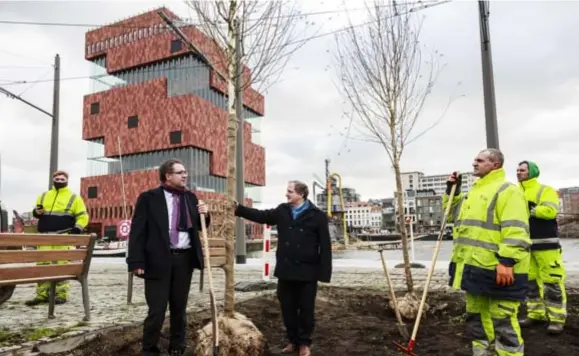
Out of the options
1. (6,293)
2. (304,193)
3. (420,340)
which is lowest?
(420,340)

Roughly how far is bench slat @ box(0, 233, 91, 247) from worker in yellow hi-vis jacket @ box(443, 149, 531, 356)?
4.15 m

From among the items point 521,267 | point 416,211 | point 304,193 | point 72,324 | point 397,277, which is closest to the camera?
point 521,267

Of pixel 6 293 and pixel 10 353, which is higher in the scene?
pixel 6 293

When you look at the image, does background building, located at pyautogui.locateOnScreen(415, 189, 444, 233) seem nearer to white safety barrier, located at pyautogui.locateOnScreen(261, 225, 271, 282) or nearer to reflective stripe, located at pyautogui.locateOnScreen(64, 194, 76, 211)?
white safety barrier, located at pyautogui.locateOnScreen(261, 225, 271, 282)

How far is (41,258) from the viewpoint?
5.35 meters

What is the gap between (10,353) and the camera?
4141 mm

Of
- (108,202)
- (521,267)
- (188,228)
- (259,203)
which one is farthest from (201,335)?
(259,203)

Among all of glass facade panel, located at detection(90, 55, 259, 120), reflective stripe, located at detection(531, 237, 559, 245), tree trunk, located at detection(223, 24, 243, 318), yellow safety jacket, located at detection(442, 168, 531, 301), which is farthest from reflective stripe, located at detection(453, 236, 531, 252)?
glass facade panel, located at detection(90, 55, 259, 120)

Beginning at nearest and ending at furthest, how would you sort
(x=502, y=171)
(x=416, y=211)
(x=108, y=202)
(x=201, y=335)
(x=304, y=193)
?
(x=502, y=171) → (x=201, y=335) → (x=304, y=193) → (x=108, y=202) → (x=416, y=211)

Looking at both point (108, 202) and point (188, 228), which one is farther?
point (108, 202)

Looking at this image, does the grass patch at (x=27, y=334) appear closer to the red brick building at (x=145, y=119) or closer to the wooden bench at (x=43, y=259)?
the wooden bench at (x=43, y=259)

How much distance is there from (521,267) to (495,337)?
1.98ft

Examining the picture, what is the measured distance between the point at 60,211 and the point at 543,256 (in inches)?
248

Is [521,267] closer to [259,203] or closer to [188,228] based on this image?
[188,228]
